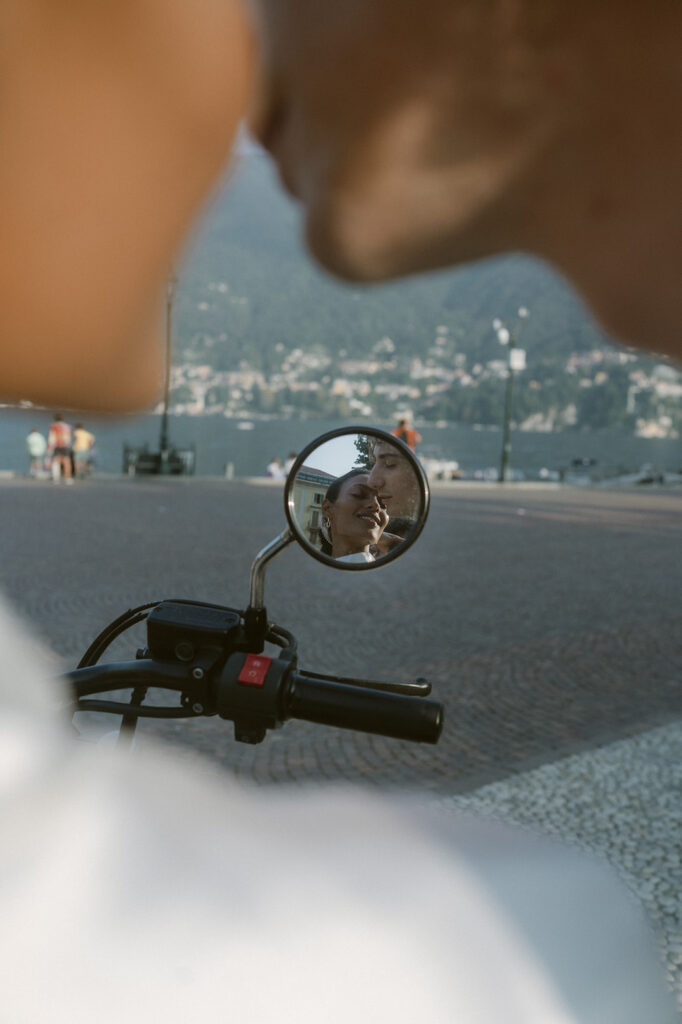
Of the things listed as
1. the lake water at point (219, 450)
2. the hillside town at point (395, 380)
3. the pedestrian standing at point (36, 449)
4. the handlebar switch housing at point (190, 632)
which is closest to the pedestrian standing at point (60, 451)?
the pedestrian standing at point (36, 449)

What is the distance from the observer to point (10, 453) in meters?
65.0

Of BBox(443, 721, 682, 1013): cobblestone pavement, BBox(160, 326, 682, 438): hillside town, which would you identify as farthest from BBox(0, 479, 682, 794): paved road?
BBox(160, 326, 682, 438): hillside town

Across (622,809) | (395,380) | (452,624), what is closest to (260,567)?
(622,809)

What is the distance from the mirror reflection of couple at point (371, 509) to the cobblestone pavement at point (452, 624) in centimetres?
223

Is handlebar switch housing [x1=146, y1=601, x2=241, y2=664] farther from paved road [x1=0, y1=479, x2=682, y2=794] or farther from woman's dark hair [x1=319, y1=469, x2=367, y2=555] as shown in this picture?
paved road [x1=0, y1=479, x2=682, y2=794]

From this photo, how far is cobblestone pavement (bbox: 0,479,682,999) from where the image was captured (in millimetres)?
4246

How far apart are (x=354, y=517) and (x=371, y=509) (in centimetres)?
2

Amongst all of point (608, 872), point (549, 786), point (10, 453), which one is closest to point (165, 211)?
→ point (608, 872)

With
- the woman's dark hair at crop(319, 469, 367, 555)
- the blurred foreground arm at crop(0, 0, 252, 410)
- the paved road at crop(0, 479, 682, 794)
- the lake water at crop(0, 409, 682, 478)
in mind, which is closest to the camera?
the blurred foreground arm at crop(0, 0, 252, 410)

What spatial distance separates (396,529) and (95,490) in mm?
18865

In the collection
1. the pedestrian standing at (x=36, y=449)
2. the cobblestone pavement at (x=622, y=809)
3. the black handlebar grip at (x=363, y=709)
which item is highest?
the black handlebar grip at (x=363, y=709)

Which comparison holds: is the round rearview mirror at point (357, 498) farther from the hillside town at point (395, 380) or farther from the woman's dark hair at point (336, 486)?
the hillside town at point (395, 380)

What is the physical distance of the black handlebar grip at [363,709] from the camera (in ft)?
3.43

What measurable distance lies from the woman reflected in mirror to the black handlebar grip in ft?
0.51
